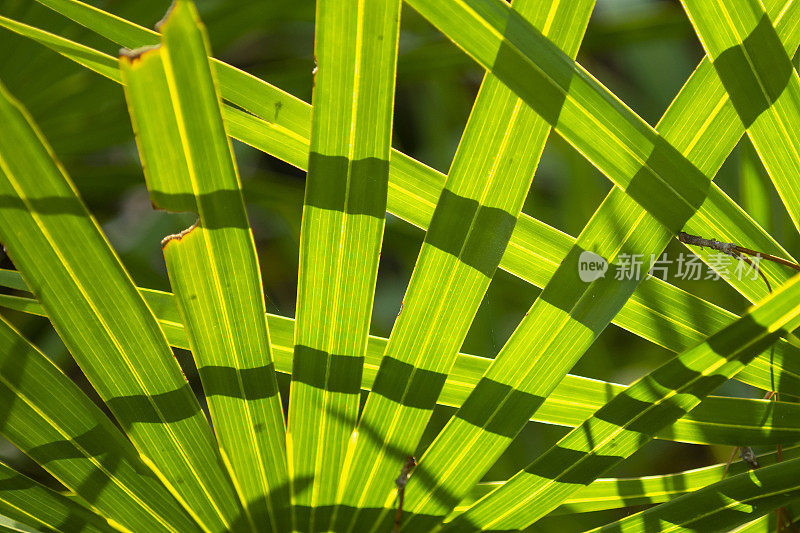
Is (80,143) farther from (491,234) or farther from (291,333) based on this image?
(491,234)

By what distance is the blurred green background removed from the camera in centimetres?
100

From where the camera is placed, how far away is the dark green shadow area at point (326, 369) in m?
0.52

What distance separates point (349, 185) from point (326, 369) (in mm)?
184

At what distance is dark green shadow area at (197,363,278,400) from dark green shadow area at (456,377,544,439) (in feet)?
0.61

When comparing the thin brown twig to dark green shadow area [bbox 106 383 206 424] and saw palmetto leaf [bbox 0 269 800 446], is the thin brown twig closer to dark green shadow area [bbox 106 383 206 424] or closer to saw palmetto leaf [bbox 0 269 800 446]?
saw palmetto leaf [bbox 0 269 800 446]

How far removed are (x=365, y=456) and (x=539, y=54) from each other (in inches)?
16.2

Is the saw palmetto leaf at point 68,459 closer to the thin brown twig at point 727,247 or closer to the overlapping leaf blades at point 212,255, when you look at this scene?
the overlapping leaf blades at point 212,255

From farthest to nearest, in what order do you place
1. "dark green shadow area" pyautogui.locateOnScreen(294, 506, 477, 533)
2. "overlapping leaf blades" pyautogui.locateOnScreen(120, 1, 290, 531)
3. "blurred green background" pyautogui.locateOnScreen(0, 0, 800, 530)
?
"blurred green background" pyautogui.locateOnScreen(0, 0, 800, 530) → "dark green shadow area" pyautogui.locateOnScreen(294, 506, 477, 533) → "overlapping leaf blades" pyautogui.locateOnScreen(120, 1, 290, 531)

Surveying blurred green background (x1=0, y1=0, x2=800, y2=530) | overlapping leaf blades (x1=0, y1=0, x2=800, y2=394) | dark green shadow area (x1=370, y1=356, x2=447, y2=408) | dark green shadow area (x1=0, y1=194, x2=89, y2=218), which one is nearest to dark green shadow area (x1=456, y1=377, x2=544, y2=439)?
dark green shadow area (x1=370, y1=356, x2=447, y2=408)

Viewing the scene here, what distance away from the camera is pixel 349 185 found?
1.49 ft

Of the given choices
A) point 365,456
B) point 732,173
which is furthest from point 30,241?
point 732,173

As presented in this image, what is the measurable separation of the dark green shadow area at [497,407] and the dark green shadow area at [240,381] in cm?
19

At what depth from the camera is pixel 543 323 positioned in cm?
52

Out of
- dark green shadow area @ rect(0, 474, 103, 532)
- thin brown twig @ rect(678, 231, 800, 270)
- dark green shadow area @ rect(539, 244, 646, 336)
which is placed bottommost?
dark green shadow area @ rect(0, 474, 103, 532)
